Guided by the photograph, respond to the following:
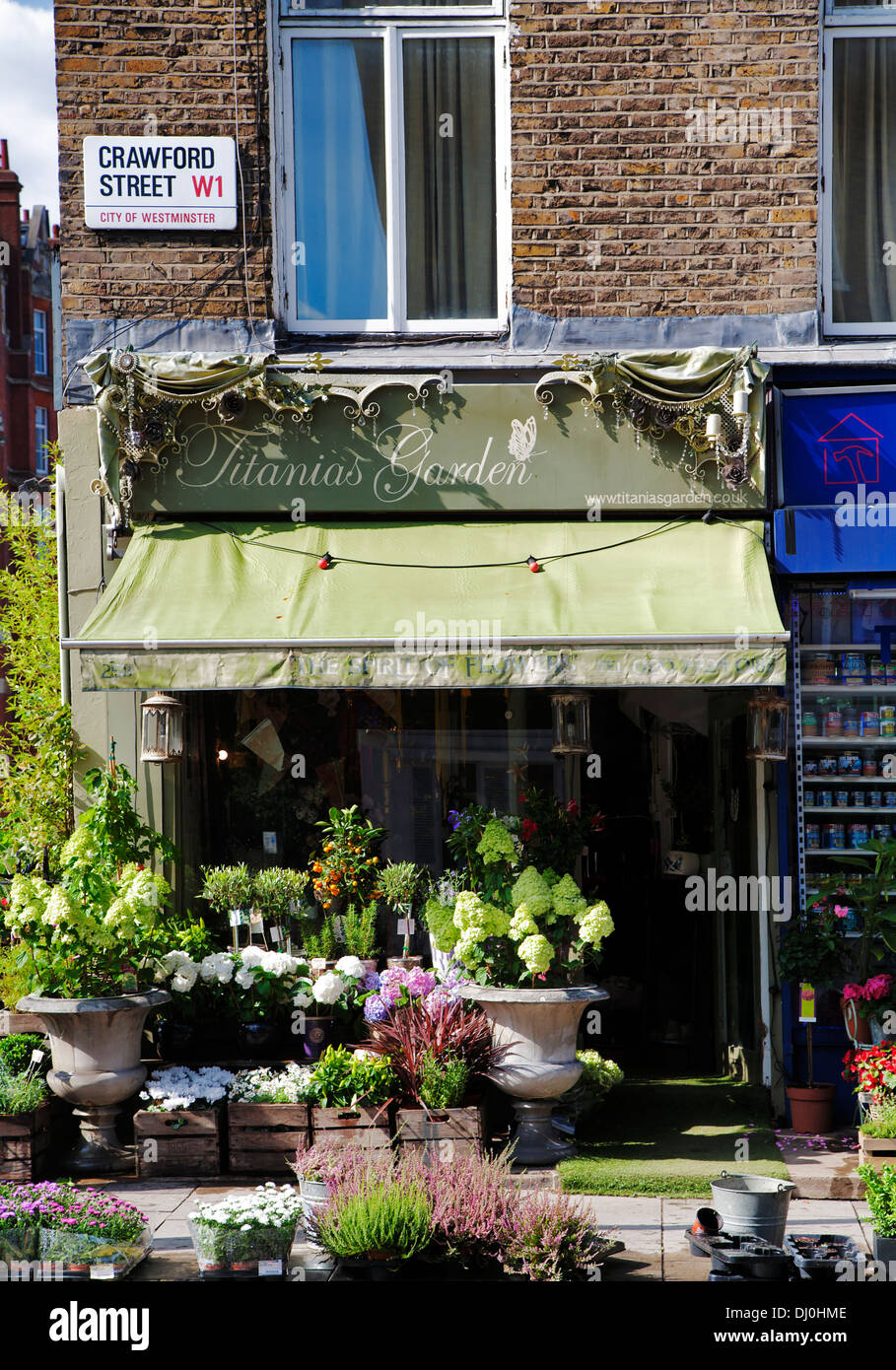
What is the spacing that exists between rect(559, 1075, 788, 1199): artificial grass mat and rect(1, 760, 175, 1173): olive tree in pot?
8.26 feet

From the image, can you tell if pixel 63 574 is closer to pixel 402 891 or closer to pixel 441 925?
pixel 402 891

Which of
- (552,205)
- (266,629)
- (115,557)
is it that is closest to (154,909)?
→ (266,629)

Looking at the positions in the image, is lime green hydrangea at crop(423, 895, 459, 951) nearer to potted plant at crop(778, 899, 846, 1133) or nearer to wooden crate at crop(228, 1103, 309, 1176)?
wooden crate at crop(228, 1103, 309, 1176)

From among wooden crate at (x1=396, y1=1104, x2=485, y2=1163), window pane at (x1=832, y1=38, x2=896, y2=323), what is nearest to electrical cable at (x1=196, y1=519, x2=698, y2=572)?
window pane at (x1=832, y1=38, x2=896, y2=323)

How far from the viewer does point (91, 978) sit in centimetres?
734

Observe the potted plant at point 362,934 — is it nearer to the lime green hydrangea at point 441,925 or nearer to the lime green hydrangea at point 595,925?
the lime green hydrangea at point 441,925

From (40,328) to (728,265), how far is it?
45.5 m

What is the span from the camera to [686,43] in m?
8.47

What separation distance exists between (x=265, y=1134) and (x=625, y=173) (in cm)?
626

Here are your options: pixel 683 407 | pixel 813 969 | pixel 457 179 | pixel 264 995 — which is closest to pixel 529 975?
pixel 264 995

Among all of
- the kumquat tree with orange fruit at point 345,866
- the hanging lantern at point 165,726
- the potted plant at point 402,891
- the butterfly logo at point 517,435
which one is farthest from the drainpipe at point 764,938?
the hanging lantern at point 165,726

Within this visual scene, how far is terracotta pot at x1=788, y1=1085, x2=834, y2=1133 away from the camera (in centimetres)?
799

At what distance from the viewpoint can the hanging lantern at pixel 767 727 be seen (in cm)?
815

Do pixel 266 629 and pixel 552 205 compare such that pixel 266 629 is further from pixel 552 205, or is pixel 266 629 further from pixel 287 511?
pixel 552 205
